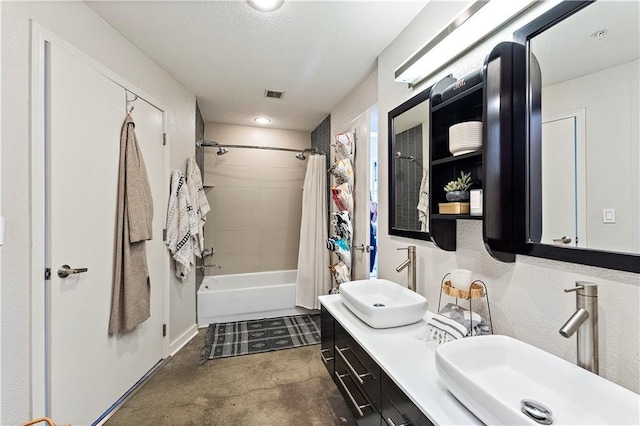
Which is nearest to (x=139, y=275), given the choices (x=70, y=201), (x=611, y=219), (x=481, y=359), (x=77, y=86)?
(x=70, y=201)

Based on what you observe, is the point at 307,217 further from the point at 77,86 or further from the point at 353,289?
the point at 77,86

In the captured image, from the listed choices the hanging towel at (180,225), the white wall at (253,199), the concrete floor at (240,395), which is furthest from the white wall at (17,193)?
the white wall at (253,199)

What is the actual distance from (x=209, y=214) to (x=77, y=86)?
2276 millimetres

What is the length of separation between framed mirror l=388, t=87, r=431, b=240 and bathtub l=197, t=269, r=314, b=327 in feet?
6.55

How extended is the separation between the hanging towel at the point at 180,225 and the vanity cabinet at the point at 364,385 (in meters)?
1.50

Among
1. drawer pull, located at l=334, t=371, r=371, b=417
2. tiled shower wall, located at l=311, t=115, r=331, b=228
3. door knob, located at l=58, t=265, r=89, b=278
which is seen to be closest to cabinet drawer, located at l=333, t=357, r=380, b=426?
drawer pull, located at l=334, t=371, r=371, b=417

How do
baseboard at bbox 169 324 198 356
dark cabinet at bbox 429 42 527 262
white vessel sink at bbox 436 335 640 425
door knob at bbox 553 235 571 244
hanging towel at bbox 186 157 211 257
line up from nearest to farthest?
white vessel sink at bbox 436 335 640 425, door knob at bbox 553 235 571 244, dark cabinet at bbox 429 42 527 262, baseboard at bbox 169 324 198 356, hanging towel at bbox 186 157 211 257

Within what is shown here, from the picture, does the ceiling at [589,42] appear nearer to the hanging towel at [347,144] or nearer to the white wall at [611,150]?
the white wall at [611,150]

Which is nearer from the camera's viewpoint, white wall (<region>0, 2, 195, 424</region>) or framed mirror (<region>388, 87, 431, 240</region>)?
white wall (<region>0, 2, 195, 424</region>)

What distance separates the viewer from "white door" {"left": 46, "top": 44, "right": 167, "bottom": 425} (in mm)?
1351

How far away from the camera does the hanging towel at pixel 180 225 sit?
2.38m

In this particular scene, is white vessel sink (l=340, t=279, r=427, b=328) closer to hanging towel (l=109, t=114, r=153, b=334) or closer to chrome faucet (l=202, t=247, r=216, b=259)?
hanging towel (l=109, t=114, r=153, b=334)

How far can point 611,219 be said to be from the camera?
0.77m

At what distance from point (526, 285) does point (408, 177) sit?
874 mm
